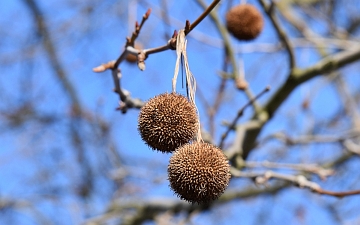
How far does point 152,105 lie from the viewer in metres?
1.60

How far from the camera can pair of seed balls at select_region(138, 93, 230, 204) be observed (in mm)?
1461

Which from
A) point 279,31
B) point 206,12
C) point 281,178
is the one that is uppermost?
point 279,31

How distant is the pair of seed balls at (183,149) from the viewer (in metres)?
1.46

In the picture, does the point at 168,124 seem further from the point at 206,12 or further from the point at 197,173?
the point at 206,12

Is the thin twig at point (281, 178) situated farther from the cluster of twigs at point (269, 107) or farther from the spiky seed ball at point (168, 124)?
the spiky seed ball at point (168, 124)

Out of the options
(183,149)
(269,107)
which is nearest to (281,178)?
(269,107)

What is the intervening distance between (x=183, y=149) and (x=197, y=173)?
0.29 ft

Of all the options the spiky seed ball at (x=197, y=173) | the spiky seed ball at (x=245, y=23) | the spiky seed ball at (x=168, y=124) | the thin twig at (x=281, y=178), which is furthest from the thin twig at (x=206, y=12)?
the spiky seed ball at (x=245, y=23)

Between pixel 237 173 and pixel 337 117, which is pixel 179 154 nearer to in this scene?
pixel 237 173

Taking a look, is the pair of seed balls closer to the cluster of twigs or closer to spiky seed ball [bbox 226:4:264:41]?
the cluster of twigs

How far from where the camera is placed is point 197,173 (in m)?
1.47

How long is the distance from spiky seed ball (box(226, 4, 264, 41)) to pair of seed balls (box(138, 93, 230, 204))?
113 cm

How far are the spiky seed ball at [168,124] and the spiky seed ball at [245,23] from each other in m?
1.17

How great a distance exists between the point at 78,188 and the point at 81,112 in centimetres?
107
